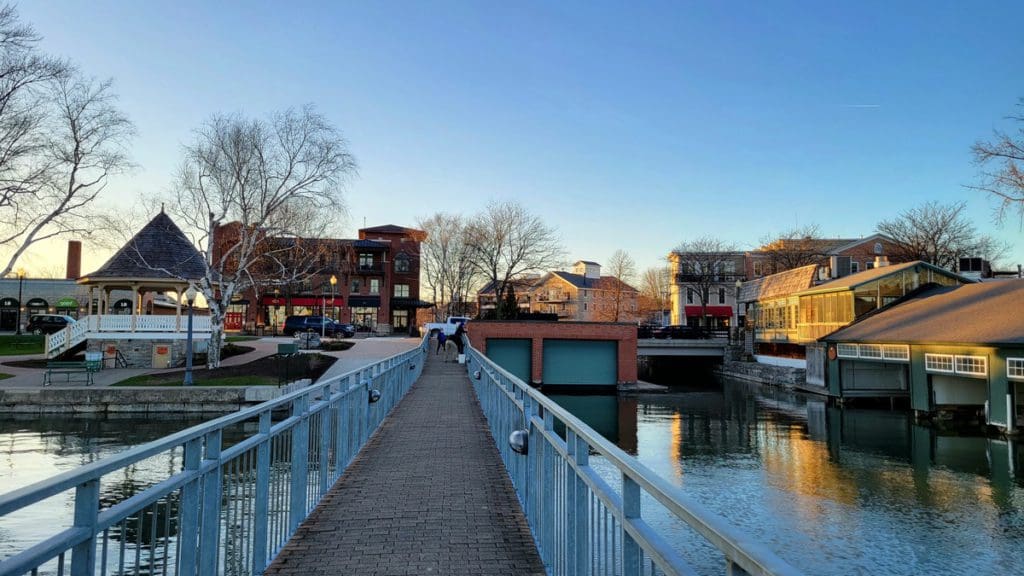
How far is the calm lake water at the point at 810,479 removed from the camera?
10.6 meters

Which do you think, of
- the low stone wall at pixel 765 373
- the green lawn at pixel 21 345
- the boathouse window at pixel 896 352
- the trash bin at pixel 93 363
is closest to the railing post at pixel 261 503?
the trash bin at pixel 93 363

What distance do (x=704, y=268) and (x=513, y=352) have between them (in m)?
33.8

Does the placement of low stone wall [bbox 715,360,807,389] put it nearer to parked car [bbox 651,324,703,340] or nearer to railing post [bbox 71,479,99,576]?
parked car [bbox 651,324,703,340]

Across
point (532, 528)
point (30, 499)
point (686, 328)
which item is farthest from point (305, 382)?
point (686, 328)

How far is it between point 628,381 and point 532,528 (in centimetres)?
3675

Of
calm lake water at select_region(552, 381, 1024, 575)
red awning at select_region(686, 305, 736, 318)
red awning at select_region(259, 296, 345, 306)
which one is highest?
red awning at select_region(259, 296, 345, 306)

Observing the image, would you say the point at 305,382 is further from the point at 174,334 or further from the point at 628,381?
the point at 628,381

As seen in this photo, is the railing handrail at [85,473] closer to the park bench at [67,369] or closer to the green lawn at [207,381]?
the green lawn at [207,381]

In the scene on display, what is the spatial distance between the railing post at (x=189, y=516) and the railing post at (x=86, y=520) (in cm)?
92

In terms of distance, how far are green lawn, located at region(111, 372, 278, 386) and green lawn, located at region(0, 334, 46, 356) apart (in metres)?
14.2

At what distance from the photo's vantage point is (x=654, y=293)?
102250mm

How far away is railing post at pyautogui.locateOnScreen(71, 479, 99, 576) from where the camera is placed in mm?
2311

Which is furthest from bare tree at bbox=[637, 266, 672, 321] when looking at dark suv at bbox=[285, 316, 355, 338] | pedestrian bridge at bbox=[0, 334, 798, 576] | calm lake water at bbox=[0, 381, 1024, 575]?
pedestrian bridge at bbox=[0, 334, 798, 576]

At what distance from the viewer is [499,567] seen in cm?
487
